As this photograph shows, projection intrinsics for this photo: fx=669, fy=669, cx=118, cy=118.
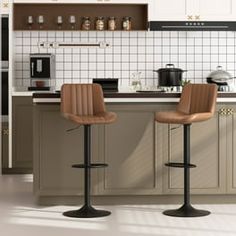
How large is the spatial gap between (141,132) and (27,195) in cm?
135

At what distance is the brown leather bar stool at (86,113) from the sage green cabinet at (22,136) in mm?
2261

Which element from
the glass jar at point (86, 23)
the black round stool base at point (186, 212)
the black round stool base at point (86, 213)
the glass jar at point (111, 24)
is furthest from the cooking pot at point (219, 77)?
the black round stool base at point (86, 213)

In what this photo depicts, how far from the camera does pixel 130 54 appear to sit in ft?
26.8

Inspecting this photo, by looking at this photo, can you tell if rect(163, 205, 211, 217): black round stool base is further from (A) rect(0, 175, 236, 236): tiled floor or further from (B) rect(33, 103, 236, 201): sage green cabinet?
(B) rect(33, 103, 236, 201): sage green cabinet

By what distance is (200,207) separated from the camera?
5.68m

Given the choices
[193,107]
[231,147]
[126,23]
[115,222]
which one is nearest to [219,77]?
[126,23]

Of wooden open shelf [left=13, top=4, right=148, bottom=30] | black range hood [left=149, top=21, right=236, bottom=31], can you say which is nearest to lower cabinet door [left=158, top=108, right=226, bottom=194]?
black range hood [left=149, top=21, right=236, bottom=31]

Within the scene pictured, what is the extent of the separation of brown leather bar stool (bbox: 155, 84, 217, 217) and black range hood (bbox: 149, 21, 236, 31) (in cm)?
239

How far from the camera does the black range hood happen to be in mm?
7793

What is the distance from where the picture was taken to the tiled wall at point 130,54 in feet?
26.7

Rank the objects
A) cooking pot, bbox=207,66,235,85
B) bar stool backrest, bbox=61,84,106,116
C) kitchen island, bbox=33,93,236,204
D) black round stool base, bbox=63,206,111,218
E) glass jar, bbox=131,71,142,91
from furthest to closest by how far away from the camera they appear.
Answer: cooking pot, bbox=207,66,235,85, glass jar, bbox=131,71,142,91, kitchen island, bbox=33,93,236,204, bar stool backrest, bbox=61,84,106,116, black round stool base, bbox=63,206,111,218

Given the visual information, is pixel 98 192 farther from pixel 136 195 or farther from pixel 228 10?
pixel 228 10

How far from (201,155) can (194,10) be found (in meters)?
2.67

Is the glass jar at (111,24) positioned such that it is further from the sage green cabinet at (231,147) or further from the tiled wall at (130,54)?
the sage green cabinet at (231,147)
